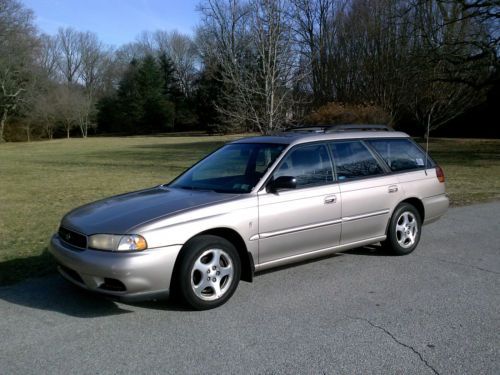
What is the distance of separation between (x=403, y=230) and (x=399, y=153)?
3.44ft

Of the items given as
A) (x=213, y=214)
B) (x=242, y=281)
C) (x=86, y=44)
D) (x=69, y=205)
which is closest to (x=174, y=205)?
(x=213, y=214)

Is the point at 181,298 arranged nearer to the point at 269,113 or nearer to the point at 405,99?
the point at 269,113

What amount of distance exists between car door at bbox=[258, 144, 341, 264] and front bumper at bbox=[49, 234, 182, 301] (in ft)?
3.38

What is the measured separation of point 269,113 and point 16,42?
1710 inches

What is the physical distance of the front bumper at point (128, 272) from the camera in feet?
13.3

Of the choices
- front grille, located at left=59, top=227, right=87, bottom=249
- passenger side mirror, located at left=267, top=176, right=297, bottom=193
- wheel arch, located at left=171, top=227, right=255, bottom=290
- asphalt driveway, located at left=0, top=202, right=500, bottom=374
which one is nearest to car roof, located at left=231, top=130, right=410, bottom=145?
passenger side mirror, located at left=267, top=176, right=297, bottom=193

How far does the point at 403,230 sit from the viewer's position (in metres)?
6.21

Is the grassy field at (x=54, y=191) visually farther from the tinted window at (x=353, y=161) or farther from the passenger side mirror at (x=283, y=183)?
the tinted window at (x=353, y=161)

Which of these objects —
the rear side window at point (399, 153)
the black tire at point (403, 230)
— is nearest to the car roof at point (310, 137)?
the rear side window at point (399, 153)

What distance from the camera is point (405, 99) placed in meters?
34.2

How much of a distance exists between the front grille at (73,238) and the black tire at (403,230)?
361cm

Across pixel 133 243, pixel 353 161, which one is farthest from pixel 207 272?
pixel 353 161

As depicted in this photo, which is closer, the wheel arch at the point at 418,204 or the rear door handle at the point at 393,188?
the rear door handle at the point at 393,188

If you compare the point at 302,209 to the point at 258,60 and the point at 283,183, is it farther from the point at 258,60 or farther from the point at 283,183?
the point at 258,60
